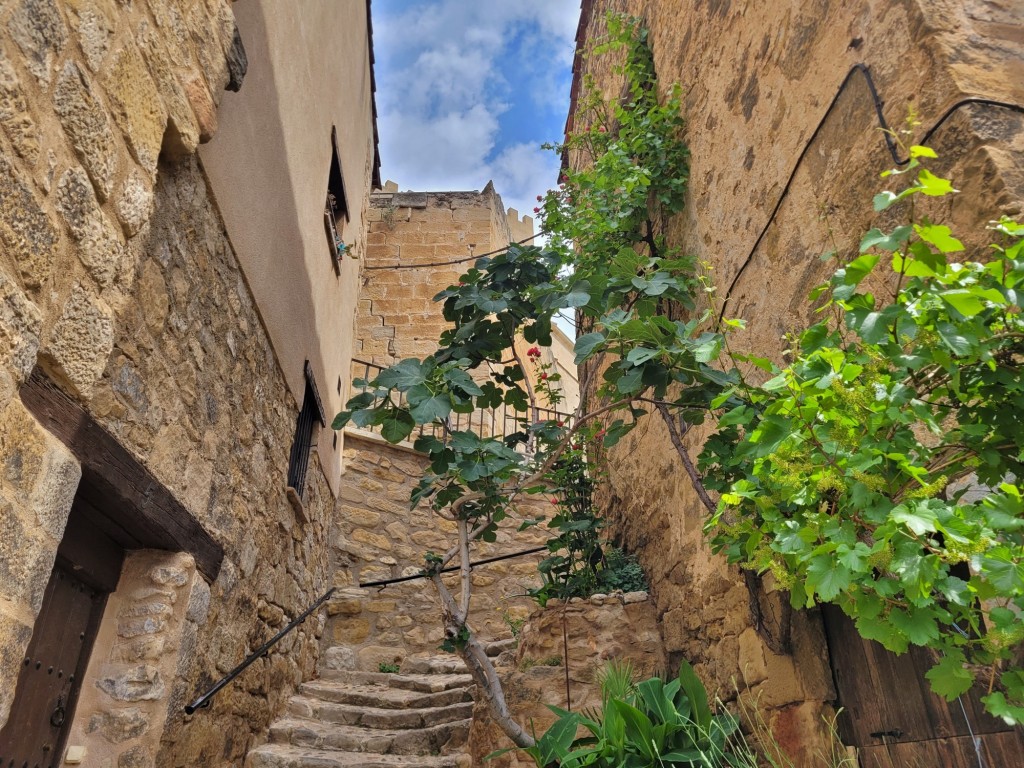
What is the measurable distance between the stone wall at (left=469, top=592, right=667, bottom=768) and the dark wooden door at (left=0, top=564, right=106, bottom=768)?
206cm

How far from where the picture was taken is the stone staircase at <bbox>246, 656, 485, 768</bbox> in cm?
390

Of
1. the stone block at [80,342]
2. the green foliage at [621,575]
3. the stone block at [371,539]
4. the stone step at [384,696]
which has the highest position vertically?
Result: the stone block at [371,539]

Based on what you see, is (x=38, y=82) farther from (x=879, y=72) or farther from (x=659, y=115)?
(x=659, y=115)

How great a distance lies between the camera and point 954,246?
4.66 ft

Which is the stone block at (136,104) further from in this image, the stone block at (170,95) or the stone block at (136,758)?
the stone block at (136,758)

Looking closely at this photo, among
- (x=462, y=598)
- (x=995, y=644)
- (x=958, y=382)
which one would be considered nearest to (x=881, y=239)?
(x=958, y=382)

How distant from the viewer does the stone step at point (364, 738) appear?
4031mm

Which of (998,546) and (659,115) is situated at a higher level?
(659,115)

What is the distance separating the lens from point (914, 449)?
153 centimetres

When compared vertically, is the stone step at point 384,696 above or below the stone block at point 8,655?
above

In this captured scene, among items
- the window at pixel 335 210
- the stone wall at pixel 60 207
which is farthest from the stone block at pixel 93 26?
the window at pixel 335 210

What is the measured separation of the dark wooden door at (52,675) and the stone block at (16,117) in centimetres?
124

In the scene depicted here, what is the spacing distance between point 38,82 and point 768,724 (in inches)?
115

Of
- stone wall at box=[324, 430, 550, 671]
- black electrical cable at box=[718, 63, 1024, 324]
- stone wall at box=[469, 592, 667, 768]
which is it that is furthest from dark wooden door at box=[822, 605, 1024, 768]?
stone wall at box=[324, 430, 550, 671]
